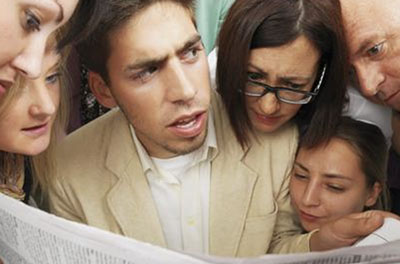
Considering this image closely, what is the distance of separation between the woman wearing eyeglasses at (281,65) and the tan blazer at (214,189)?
26mm

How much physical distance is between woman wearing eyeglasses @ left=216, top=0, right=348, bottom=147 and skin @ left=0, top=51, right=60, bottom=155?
164 mm

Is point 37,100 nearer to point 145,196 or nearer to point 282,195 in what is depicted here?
point 145,196

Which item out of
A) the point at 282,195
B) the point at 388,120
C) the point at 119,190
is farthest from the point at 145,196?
the point at 388,120

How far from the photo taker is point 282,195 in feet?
1.92

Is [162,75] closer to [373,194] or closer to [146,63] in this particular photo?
[146,63]

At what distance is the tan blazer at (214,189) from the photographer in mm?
545

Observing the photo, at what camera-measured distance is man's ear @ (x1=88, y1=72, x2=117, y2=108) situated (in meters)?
0.52

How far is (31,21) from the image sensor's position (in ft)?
1.35

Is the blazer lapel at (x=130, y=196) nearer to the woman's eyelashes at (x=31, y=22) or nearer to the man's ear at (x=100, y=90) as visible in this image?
the man's ear at (x=100, y=90)

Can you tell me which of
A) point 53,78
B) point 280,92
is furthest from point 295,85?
point 53,78

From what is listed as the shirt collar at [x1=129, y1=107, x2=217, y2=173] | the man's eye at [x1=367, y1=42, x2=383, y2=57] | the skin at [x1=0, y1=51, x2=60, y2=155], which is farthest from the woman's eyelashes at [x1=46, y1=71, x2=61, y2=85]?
the man's eye at [x1=367, y1=42, x2=383, y2=57]

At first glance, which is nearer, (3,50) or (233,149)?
(3,50)

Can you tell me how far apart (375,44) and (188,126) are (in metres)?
0.22

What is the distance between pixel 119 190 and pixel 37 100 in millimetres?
138
